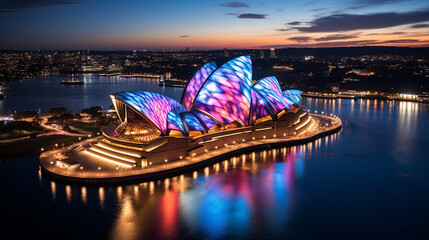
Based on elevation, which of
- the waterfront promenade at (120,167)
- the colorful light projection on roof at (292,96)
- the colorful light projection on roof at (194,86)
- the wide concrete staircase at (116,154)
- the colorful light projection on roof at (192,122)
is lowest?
the waterfront promenade at (120,167)

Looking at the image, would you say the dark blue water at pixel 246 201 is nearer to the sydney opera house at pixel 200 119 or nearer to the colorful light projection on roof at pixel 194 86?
the sydney opera house at pixel 200 119

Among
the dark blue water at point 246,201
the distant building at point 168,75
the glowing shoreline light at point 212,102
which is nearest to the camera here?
the dark blue water at point 246,201

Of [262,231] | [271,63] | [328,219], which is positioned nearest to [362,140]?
[328,219]

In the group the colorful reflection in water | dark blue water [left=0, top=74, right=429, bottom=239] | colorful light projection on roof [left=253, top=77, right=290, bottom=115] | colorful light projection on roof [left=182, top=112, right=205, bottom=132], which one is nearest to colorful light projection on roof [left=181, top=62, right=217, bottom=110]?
colorful light projection on roof [left=182, top=112, right=205, bottom=132]

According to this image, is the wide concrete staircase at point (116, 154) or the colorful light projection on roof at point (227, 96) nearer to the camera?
the wide concrete staircase at point (116, 154)

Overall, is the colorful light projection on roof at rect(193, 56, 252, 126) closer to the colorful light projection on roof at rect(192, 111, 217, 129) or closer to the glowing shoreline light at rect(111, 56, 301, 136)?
the glowing shoreline light at rect(111, 56, 301, 136)

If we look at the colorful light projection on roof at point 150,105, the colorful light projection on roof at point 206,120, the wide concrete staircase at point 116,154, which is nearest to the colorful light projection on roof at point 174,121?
the colorful light projection on roof at point 150,105
